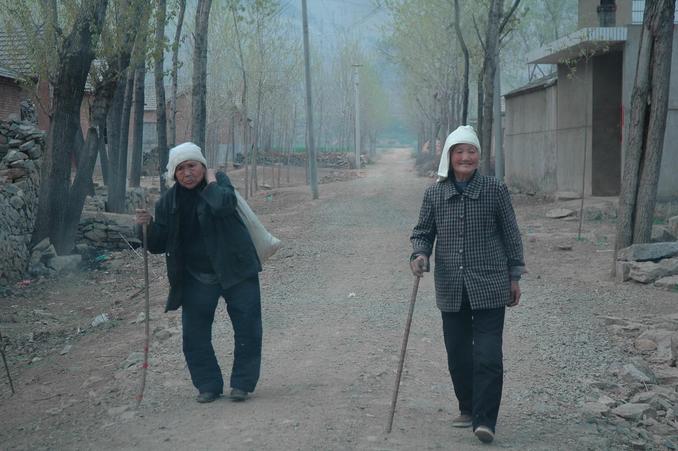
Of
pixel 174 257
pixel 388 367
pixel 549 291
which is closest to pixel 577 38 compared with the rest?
pixel 549 291

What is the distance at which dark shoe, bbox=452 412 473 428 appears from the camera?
16.5 feet

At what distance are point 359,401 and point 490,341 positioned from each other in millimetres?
1269

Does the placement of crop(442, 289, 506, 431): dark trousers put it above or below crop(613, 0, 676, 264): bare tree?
below

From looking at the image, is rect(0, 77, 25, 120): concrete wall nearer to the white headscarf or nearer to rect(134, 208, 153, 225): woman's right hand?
rect(134, 208, 153, 225): woman's right hand

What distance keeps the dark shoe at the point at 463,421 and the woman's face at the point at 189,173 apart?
7.45ft

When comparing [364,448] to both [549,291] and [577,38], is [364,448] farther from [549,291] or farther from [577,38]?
[577,38]

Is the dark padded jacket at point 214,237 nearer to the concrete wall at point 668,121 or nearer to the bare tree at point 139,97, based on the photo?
the bare tree at point 139,97

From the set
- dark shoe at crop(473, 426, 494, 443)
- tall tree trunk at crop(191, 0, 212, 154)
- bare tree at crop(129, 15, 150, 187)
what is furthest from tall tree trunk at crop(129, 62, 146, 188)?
dark shoe at crop(473, 426, 494, 443)

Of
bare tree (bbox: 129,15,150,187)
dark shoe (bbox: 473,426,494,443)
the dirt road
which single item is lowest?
the dirt road

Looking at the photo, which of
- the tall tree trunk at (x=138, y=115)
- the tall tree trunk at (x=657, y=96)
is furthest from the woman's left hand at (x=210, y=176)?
the tall tree trunk at (x=138, y=115)

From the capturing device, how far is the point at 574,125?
20266 mm

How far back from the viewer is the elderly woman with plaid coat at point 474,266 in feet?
15.4

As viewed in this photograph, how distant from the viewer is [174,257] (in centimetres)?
554

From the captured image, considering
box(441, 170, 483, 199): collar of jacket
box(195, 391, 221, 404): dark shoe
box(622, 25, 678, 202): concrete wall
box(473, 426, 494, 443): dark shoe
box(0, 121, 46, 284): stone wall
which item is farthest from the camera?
box(622, 25, 678, 202): concrete wall
